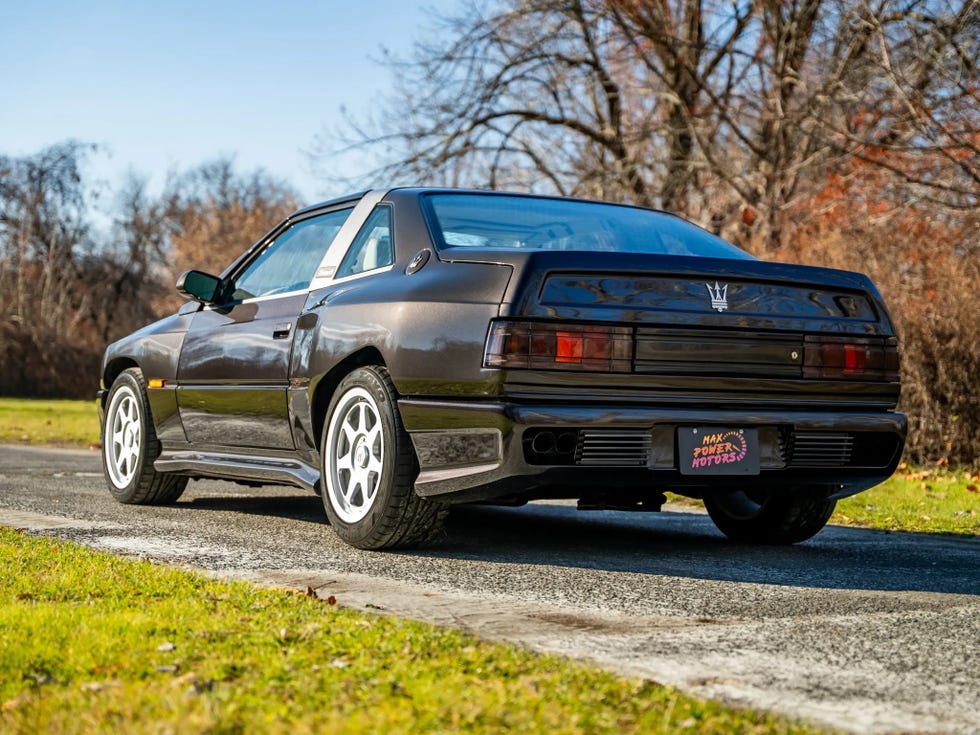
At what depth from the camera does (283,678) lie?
3.27 meters

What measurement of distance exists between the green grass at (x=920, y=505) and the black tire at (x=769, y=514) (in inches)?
57.0

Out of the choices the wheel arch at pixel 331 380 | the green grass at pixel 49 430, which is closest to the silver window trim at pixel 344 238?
the wheel arch at pixel 331 380

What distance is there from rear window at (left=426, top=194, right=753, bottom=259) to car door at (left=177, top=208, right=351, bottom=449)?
2.76ft

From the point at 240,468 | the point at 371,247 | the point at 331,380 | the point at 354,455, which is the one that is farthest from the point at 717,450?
the point at 240,468

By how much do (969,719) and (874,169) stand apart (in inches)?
627

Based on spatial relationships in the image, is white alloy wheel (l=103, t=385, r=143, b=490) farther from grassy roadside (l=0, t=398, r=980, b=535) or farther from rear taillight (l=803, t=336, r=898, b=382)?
grassy roadside (l=0, t=398, r=980, b=535)

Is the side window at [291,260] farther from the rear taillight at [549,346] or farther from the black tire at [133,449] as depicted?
the rear taillight at [549,346]

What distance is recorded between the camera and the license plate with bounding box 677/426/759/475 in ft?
17.5

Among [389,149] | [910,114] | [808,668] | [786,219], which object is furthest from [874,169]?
[808,668]

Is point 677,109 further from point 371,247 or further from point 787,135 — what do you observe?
point 371,247

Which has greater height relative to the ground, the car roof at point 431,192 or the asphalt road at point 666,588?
the car roof at point 431,192

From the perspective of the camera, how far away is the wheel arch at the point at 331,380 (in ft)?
19.2

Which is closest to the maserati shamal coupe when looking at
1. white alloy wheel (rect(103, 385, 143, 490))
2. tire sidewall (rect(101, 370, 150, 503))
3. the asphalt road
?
the asphalt road

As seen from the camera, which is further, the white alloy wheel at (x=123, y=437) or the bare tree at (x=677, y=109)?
the bare tree at (x=677, y=109)
